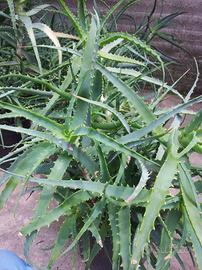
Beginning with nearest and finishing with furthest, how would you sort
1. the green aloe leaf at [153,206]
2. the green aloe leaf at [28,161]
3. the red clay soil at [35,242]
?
the green aloe leaf at [153,206] < the green aloe leaf at [28,161] < the red clay soil at [35,242]

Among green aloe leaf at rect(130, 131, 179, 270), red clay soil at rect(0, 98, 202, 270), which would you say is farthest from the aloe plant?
red clay soil at rect(0, 98, 202, 270)

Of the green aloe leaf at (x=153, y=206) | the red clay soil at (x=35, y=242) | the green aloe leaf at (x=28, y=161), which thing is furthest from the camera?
the red clay soil at (x=35, y=242)

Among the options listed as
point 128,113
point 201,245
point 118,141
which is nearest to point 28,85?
point 128,113

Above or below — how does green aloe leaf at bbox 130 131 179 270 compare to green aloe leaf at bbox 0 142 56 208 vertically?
below

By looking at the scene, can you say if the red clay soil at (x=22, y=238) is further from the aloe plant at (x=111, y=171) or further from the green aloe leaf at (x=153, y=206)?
the green aloe leaf at (x=153, y=206)

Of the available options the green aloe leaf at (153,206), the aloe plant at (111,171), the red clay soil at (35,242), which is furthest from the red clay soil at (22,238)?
the green aloe leaf at (153,206)

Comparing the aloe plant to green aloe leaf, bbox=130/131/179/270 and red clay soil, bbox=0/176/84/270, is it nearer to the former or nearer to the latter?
green aloe leaf, bbox=130/131/179/270

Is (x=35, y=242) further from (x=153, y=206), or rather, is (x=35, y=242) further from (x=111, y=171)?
(x=153, y=206)

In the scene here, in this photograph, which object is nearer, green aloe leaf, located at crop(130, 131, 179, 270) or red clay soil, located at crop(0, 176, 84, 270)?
green aloe leaf, located at crop(130, 131, 179, 270)

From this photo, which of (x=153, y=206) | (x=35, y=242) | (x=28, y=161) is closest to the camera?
(x=153, y=206)

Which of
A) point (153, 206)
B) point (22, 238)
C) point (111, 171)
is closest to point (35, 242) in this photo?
point (22, 238)

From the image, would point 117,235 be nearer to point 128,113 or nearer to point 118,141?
point 118,141

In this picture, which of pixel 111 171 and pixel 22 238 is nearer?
pixel 111 171

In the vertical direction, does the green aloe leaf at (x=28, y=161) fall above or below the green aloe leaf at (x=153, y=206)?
above
